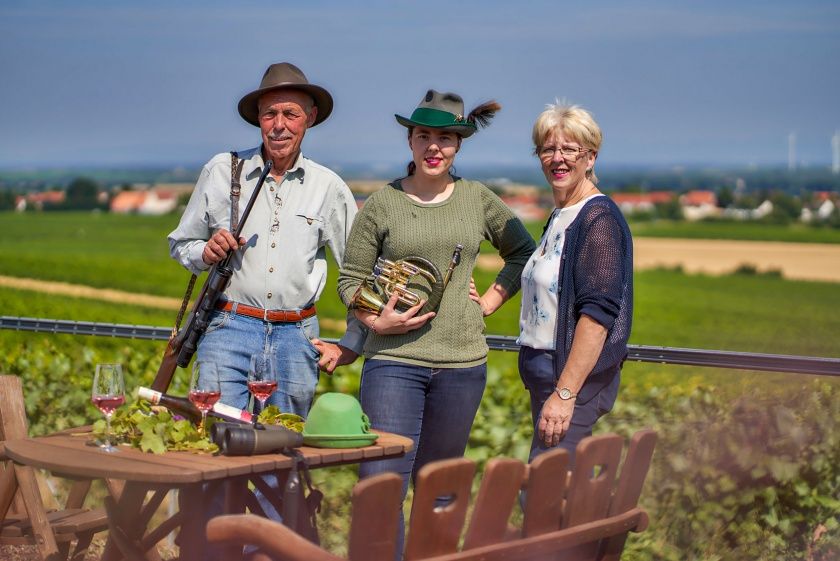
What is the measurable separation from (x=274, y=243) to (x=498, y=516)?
1.67m

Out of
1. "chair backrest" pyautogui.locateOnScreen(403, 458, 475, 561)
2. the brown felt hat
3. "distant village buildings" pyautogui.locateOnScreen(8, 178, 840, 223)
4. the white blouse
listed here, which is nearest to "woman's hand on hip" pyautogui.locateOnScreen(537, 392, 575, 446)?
the white blouse

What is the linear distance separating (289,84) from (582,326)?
4.82 ft

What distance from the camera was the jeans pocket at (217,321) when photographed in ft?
15.4

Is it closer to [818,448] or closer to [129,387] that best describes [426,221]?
[818,448]

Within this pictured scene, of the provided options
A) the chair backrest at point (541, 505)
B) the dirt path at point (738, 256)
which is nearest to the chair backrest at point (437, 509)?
the chair backrest at point (541, 505)

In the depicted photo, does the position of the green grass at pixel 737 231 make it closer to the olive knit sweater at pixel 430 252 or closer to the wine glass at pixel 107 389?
the olive knit sweater at pixel 430 252

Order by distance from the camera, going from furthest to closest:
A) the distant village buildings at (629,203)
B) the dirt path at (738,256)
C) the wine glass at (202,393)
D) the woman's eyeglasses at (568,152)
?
1. the distant village buildings at (629,203)
2. the dirt path at (738,256)
3. the woman's eyeglasses at (568,152)
4. the wine glass at (202,393)

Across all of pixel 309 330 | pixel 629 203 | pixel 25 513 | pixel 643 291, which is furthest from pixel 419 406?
pixel 629 203

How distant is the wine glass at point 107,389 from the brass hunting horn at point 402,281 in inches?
34.5

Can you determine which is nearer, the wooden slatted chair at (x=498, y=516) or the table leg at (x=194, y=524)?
the wooden slatted chair at (x=498, y=516)

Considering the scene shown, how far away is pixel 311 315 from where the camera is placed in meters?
4.84

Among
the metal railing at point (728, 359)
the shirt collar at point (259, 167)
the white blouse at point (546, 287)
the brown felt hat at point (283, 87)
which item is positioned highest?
the brown felt hat at point (283, 87)

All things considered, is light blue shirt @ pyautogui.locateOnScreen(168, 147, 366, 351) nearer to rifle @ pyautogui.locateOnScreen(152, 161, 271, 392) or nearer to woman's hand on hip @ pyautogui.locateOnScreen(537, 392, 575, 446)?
rifle @ pyautogui.locateOnScreen(152, 161, 271, 392)

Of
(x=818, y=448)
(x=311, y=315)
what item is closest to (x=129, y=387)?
(x=311, y=315)
